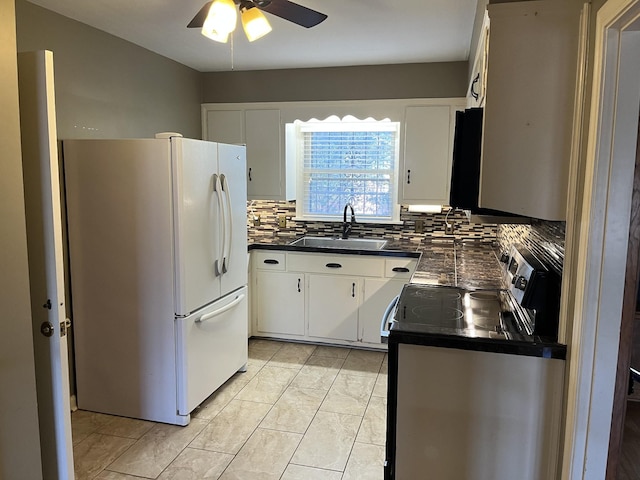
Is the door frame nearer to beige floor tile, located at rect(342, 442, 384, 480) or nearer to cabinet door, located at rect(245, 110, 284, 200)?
beige floor tile, located at rect(342, 442, 384, 480)

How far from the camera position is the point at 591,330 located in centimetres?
145

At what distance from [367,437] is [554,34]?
214cm

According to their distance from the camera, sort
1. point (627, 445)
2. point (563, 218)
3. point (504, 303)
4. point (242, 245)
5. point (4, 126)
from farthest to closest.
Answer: point (242, 245)
point (504, 303)
point (627, 445)
point (4, 126)
point (563, 218)

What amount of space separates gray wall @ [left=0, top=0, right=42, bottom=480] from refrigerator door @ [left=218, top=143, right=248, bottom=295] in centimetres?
137

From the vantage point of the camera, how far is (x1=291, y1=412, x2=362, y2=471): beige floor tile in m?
2.48

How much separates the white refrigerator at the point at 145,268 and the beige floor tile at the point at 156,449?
0.08 metres

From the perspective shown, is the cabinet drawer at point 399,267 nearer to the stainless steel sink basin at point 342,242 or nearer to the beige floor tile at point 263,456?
the stainless steel sink basin at point 342,242

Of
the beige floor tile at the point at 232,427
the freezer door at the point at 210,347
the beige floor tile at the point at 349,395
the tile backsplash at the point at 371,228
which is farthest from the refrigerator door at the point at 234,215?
the beige floor tile at the point at 349,395

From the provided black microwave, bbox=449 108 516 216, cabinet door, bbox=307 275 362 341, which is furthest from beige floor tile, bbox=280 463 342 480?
cabinet door, bbox=307 275 362 341

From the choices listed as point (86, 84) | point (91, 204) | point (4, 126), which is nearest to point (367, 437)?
point (91, 204)

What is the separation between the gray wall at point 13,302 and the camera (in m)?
1.68

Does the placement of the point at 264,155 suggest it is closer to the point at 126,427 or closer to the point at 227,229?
the point at 227,229

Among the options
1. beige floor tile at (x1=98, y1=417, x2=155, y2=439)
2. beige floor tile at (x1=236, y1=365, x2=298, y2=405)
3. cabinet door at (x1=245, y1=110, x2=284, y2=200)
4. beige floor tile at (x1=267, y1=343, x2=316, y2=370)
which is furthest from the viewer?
cabinet door at (x1=245, y1=110, x2=284, y2=200)

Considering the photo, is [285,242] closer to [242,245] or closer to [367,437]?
[242,245]
